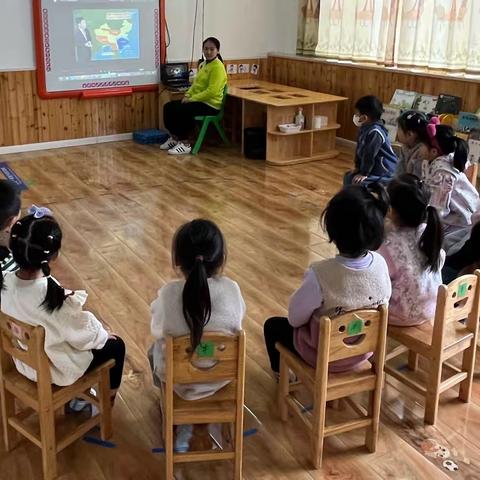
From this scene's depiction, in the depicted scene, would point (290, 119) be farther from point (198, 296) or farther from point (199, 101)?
point (198, 296)

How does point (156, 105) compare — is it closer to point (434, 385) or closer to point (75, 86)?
point (75, 86)

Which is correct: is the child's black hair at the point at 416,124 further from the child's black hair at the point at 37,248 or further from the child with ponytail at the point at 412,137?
the child's black hair at the point at 37,248

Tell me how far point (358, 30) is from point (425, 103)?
1.24m

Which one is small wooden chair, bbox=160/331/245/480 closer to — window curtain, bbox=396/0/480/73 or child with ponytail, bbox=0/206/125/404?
child with ponytail, bbox=0/206/125/404

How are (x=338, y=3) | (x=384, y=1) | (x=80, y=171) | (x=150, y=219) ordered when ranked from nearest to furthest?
1. (x=150, y=219)
2. (x=80, y=171)
3. (x=384, y=1)
4. (x=338, y=3)

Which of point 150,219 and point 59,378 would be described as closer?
point 59,378

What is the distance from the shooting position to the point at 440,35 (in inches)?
Result: 221

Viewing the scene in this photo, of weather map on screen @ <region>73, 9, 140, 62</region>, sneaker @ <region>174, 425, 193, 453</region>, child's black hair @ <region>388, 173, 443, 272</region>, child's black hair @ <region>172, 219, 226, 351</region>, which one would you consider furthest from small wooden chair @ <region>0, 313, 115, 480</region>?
weather map on screen @ <region>73, 9, 140, 62</region>

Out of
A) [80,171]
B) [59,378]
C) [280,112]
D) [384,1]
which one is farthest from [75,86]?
[59,378]

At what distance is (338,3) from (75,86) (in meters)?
2.76

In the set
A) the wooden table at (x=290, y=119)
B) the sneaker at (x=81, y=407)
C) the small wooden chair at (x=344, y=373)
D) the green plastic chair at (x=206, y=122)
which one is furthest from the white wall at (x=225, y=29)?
the small wooden chair at (x=344, y=373)

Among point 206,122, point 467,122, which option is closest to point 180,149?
point 206,122

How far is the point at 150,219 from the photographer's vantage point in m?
4.49

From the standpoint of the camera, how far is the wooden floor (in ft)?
7.08
